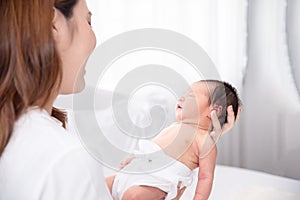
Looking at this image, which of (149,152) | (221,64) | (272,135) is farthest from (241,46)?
(149,152)

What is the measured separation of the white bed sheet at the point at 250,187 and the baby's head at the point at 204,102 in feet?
1.05

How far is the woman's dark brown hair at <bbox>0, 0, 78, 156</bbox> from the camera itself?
1.91 feet

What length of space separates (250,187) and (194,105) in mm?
481

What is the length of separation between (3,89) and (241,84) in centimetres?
92

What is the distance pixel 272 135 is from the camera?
1403 mm

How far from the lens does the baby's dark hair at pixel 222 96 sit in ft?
2.67

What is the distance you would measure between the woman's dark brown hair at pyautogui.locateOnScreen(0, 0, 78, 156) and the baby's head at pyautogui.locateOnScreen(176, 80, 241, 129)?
27cm

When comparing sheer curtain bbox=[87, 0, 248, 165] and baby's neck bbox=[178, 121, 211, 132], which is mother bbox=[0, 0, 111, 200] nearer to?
baby's neck bbox=[178, 121, 211, 132]

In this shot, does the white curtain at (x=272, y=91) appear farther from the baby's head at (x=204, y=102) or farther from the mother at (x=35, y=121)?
the mother at (x=35, y=121)

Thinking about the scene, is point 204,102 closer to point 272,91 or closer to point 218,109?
point 218,109

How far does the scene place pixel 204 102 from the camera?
801 millimetres

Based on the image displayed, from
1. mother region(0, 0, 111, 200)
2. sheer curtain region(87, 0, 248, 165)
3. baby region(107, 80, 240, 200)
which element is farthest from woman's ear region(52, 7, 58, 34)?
sheer curtain region(87, 0, 248, 165)

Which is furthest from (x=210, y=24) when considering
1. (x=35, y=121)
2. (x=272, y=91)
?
(x=35, y=121)

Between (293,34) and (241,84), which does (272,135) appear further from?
(293,34)
